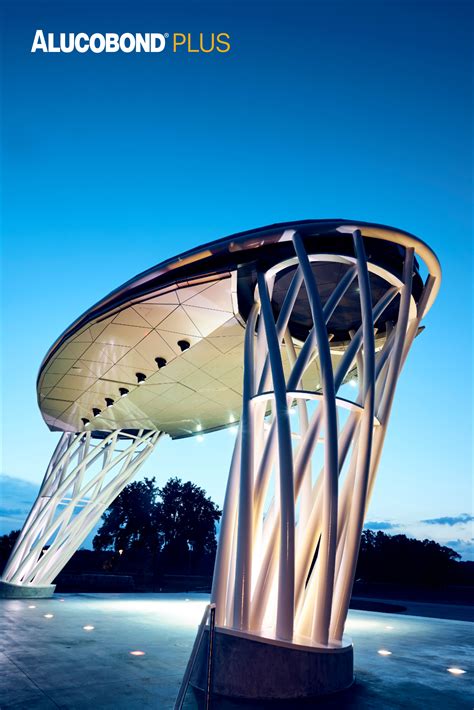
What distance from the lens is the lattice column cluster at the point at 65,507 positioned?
21625 millimetres

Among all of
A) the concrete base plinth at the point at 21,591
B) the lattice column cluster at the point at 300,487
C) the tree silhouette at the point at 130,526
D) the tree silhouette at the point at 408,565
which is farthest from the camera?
the tree silhouette at the point at 130,526

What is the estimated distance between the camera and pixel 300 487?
28.8ft

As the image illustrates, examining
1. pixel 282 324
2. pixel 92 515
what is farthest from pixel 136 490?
pixel 282 324

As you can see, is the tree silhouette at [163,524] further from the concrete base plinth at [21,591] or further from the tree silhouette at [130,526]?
the concrete base plinth at [21,591]

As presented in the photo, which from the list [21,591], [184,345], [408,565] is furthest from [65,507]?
[408,565]

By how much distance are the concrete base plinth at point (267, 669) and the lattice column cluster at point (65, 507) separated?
1605 cm

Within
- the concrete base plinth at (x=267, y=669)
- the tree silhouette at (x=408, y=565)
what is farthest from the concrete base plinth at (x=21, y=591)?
the tree silhouette at (x=408, y=565)

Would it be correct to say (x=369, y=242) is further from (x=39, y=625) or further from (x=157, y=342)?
(x=39, y=625)

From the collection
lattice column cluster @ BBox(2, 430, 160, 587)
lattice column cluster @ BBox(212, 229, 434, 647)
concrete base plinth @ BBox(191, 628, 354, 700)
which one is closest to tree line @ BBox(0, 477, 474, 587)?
lattice column cluster @ BBox(2, 430, 160, 587)

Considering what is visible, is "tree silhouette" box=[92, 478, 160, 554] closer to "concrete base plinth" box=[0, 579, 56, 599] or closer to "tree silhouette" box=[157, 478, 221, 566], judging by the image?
"tree silhouette" box=[157, 478, 221, 566]

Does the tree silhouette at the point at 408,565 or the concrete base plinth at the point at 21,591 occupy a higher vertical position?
the concrete base plinth at the point at 21,591

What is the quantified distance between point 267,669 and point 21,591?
1798 cm

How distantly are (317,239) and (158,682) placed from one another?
8.29 m

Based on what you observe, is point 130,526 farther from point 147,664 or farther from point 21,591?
point 147,664
